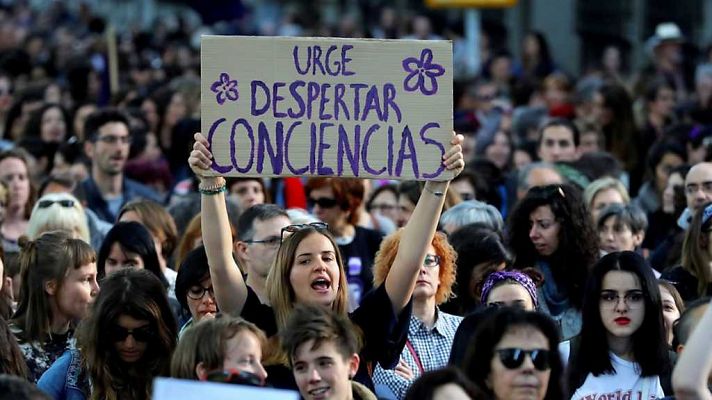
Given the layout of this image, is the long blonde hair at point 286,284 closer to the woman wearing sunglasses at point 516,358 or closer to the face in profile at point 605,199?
the woman wearing sunglasses at point 516,358

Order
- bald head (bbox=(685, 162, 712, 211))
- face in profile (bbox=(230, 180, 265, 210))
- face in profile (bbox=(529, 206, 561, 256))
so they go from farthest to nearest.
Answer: face in profile (bbox=(230, 180, 265, 210)), bald head (bbox=(685, 162, 712, 211)), face in profile (bbox=(529, 206, 561, 256))

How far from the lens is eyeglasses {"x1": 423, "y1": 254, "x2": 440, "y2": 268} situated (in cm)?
769

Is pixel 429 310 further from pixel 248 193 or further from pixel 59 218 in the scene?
pixel 248 193

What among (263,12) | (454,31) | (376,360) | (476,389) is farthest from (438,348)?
(263,12)

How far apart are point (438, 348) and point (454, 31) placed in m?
18.6

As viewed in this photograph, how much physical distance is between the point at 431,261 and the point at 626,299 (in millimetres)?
1000

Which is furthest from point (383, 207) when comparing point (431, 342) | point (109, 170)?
point (431, 342)

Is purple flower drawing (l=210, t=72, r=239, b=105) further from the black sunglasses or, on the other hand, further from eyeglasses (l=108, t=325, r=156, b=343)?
the black sunglasses

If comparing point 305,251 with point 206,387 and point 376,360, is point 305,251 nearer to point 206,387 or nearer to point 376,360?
point 376,360

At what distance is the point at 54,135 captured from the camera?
1391 centimetres

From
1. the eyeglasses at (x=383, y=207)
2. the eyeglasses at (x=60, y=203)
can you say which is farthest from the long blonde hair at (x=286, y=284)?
the eyeglasses at (x=383, y=207)

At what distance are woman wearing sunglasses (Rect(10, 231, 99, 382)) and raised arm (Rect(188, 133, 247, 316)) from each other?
0.94 m

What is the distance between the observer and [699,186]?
31.7 ft

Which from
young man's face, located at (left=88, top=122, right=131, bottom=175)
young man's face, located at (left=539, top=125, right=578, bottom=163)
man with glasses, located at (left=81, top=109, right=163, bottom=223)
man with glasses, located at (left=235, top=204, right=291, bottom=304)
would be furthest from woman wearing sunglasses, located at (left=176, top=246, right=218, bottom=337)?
young man's face, located at (left=539, top=125, right=578, bottom=163)
